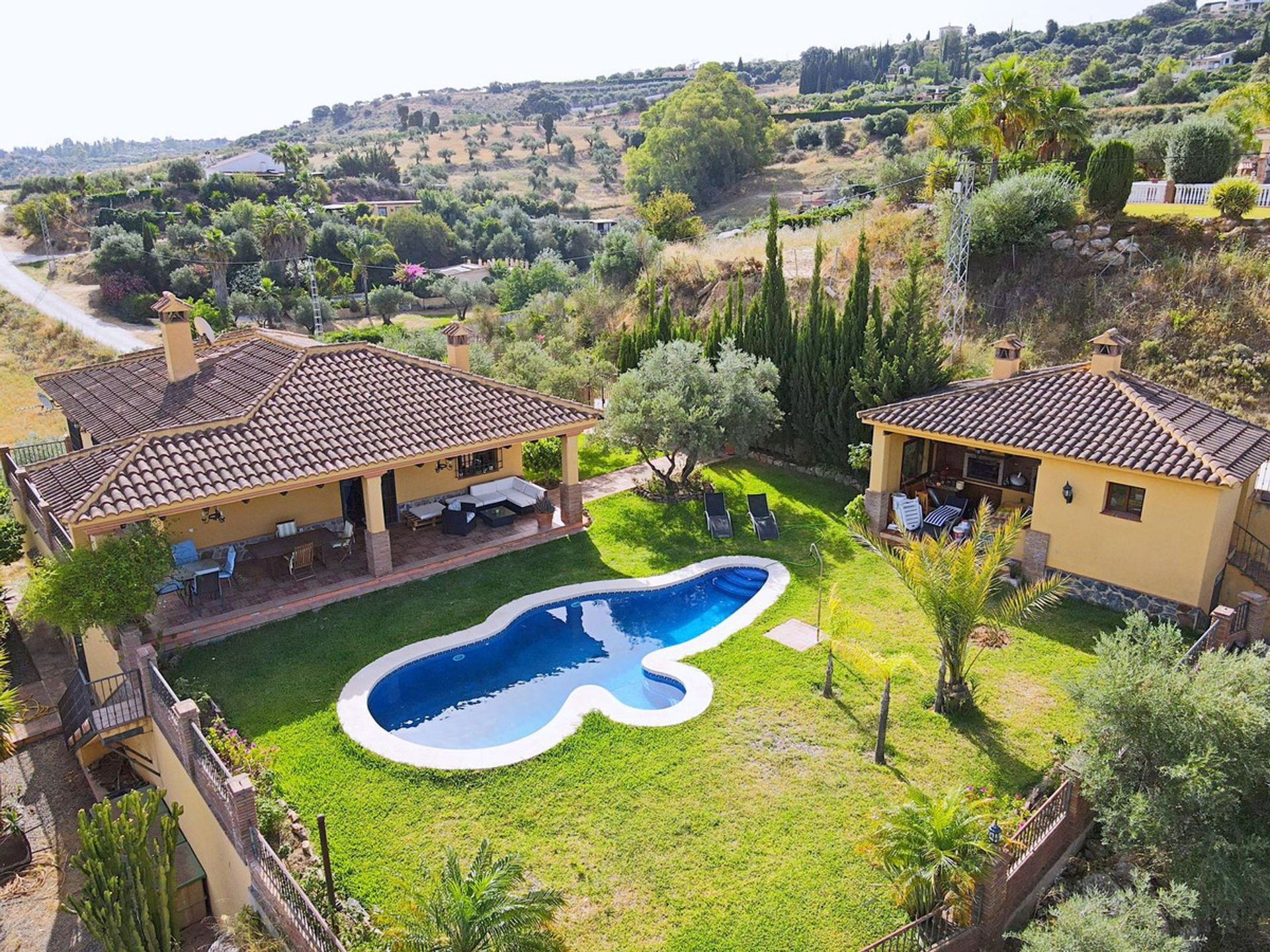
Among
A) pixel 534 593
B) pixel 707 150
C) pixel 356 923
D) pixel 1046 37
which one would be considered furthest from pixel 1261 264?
pixel 1046 37

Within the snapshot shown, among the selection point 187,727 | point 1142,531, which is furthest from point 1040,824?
point 187,727

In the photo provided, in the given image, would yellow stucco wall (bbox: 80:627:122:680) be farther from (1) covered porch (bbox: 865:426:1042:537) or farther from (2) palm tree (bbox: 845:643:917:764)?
(1) covered porch (bbox: 865:426:1042:537)

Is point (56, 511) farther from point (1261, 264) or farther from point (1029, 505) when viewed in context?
point (1261, 264)

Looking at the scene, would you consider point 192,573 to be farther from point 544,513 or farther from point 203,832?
point 544,513

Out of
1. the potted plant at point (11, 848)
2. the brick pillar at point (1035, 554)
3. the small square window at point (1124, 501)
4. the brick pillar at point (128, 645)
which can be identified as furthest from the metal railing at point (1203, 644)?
the potted plant at point (11, 848)

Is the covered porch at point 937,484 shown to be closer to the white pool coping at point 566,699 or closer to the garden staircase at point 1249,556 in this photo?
the white pool coping at point 566,699

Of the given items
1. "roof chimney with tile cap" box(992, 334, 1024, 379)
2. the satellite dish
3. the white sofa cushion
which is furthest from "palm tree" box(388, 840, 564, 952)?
the satellite dish
